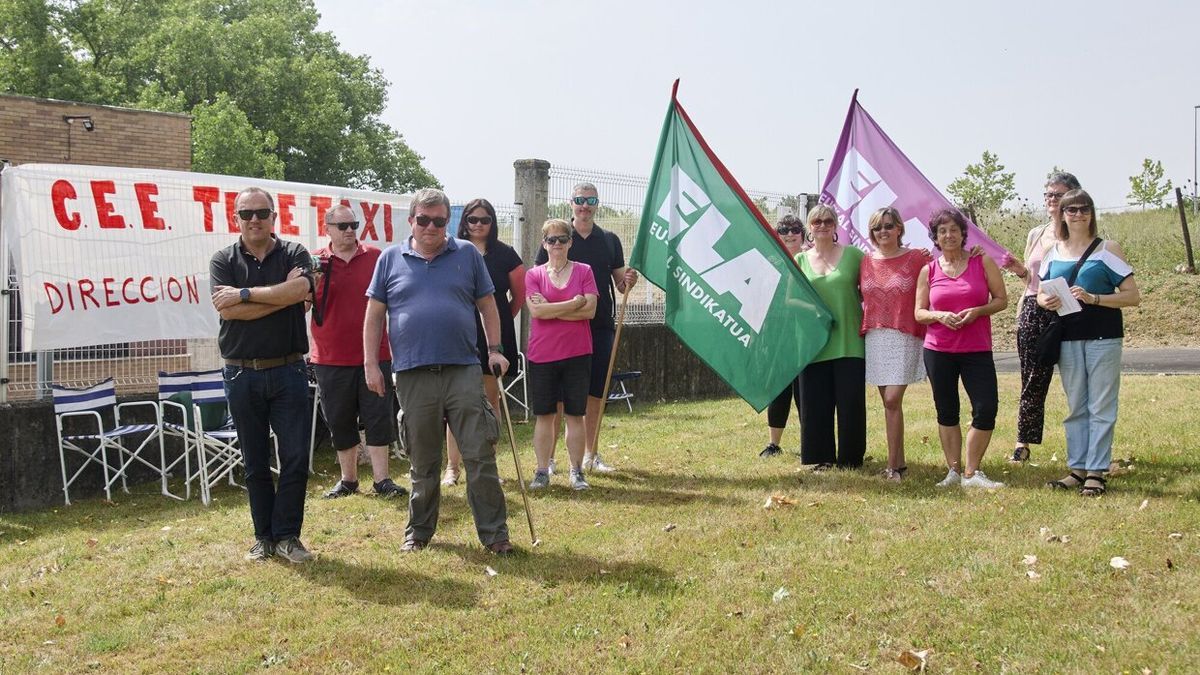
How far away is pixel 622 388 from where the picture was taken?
13430 millimetres

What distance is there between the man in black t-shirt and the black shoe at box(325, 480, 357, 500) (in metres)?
1.70

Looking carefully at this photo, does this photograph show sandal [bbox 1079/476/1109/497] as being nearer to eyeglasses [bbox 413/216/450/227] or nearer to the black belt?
eyeglasses [bbox 413/216/450/227]

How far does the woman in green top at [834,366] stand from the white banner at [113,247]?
4.61 metres

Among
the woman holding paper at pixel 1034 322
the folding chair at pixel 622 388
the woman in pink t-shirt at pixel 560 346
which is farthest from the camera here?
the folding chair at pixel 622 388

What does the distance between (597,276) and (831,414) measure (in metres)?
1.97

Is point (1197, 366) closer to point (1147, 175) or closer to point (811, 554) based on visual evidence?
point (811, 554)

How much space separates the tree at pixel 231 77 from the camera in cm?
4044

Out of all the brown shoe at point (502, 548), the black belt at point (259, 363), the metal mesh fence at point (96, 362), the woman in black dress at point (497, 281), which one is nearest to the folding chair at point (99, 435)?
the metal mesh fence at point (96, 362)

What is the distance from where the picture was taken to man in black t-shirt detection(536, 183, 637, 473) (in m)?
8.40

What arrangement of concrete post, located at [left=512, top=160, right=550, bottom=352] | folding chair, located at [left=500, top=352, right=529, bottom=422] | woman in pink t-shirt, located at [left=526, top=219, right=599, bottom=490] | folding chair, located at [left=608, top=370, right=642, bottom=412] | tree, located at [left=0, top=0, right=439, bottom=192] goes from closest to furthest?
woman in pink t-shirt, located at [left=526, top=219, right=599, bottom=490], folding chair, located at [left=500, top=352, right=529, bottom=422], folding chair, located at [left=608, top=370, right=642, bottom=412], concrete post, located at [left=512, top=160, right=550, bottom=352], tree, located at [left=0, top=0, right=439, bottom=192]

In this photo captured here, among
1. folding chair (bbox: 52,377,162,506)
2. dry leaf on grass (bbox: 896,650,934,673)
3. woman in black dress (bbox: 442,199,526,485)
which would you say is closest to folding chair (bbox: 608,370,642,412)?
woman in black dress (bbox: 442,199,526,485)

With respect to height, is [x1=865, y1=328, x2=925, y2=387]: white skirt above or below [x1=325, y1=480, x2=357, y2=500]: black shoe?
above

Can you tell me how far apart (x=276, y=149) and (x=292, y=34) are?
6.18m

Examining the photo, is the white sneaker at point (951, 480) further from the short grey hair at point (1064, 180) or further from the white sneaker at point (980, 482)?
the short grey hair at point (1064, 180)
